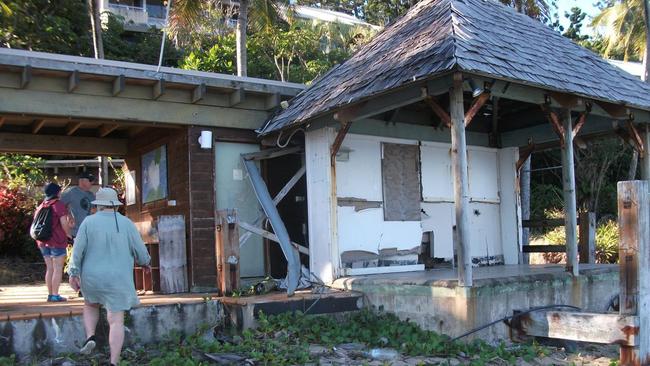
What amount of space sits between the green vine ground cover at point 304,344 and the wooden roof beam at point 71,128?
4870 millimetres

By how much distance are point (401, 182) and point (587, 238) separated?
3523 mm

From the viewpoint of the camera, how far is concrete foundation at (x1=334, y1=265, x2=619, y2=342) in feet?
23.9

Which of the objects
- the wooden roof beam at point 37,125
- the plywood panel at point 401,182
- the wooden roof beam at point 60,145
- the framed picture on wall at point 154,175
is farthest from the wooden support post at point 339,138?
the wooden roof beam at point 60,145

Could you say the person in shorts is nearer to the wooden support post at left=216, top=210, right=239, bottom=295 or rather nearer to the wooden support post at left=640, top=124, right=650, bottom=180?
the wooden support post at left=216, top=210, right=239, bottom=295

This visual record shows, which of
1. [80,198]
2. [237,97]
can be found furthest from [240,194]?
[80,198]

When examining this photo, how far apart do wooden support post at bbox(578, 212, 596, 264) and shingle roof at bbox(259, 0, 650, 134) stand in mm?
2233

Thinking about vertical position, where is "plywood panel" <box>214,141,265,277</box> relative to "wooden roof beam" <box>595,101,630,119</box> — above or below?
below

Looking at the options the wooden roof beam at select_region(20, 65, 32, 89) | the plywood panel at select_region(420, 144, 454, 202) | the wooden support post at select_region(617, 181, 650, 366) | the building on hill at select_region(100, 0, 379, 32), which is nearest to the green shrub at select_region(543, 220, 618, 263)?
the plywood panel at select_region(420, 144, 454, 202)

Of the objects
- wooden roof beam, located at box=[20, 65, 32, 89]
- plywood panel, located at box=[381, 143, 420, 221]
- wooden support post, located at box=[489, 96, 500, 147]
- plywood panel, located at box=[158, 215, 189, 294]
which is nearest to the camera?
wooden roof beam, located at box=[20, 65, 32, 89]

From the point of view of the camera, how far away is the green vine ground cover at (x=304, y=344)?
625 cm

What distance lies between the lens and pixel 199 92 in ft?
31.5

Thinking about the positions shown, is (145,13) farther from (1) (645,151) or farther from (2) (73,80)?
(1) (645,151)

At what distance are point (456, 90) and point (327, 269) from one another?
11.1 feet

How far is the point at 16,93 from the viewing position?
858 centimetres
